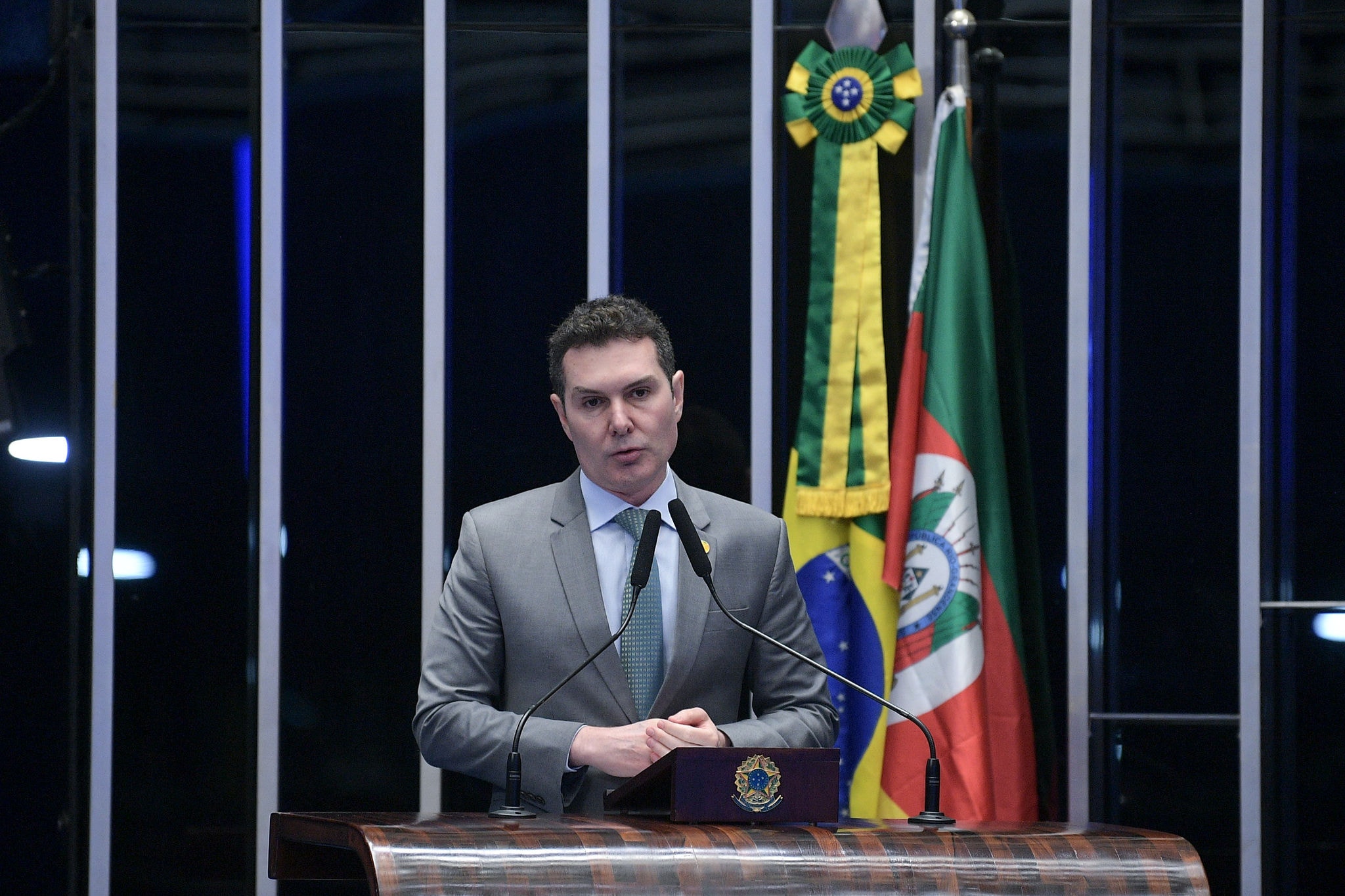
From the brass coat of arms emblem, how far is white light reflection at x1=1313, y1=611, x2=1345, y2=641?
7.00 ft

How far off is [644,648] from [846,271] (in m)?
1.34

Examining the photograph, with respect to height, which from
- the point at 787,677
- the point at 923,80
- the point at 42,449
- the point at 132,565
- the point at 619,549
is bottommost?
the point at 787,677

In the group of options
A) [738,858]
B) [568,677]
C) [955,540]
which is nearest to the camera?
[738,858]

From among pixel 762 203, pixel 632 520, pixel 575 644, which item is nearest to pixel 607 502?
pixel 632 520

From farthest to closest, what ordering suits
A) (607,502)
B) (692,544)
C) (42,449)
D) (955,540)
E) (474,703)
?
(42,449) < (955,540) < (607,502) < (474,703) < (692,544)

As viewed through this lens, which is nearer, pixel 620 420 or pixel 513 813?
pixel 513 813

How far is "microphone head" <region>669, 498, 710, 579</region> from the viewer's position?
214cm

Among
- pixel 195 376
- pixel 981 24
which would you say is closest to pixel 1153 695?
pixel 981 24

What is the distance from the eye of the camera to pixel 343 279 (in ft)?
11.8

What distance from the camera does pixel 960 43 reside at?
137 inches

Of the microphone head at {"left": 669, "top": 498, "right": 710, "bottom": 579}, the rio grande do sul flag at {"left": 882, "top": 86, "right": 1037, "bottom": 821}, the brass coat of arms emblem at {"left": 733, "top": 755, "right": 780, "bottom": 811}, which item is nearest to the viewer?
the brass coat of arms emblem at {"left": 733, "top": 755, "right": 780, "bottom": 811}

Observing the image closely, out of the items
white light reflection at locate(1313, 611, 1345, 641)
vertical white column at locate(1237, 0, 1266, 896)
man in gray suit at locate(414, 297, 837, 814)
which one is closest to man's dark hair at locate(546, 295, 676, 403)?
man in gray suit at locate(414, 297, 837, 814)

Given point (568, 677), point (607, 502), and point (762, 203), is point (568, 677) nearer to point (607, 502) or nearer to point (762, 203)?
point (607, 502)

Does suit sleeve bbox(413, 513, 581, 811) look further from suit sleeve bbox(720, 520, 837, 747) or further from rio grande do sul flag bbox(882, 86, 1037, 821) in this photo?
rio grande do sul flag bbox(882, 86, 1037, 821)
